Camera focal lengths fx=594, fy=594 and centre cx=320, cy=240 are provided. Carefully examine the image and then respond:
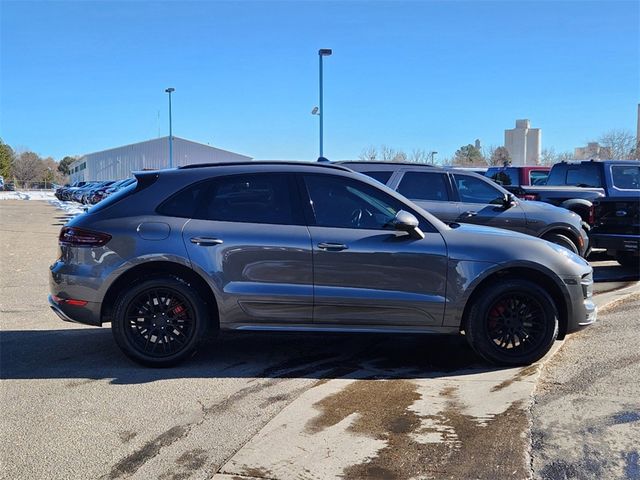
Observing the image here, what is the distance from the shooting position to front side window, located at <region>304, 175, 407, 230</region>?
5281mm

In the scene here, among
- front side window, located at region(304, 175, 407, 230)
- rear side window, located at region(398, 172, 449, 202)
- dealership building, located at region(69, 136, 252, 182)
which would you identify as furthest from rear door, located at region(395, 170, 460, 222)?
dealership building, located at region(69, 136, 252, 182)

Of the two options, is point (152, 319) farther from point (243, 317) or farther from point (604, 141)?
point (604, 141)

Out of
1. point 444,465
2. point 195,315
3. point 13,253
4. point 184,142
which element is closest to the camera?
point 444,465

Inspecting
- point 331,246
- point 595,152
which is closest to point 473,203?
point 331,246

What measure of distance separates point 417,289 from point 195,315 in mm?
1942

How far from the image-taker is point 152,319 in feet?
17.0

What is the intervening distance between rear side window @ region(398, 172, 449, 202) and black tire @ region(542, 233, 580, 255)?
1723 millimetres

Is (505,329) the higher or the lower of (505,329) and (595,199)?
the lower

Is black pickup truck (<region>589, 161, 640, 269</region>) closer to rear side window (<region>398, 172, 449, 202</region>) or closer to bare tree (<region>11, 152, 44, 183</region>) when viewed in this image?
rear side window (<region>398, 172, 449, 202</region>)

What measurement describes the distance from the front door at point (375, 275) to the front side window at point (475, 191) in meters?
4.54

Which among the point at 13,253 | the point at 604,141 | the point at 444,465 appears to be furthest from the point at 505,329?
the point at 604,141

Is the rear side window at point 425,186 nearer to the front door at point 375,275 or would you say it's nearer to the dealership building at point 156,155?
the front door at point 375,275

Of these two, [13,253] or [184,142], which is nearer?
[13,253]

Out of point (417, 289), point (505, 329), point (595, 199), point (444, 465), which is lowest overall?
point (444, 465)
